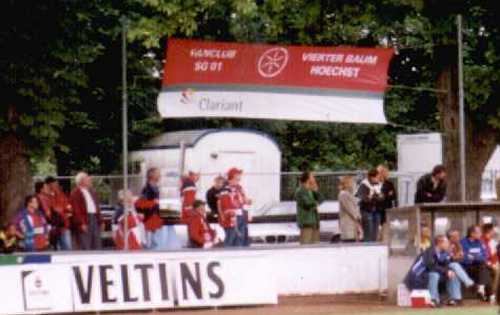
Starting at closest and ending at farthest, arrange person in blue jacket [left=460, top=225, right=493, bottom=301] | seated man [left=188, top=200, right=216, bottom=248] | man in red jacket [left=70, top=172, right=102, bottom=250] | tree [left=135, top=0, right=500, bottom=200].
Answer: person in blue jacket [left=460, top=225, right=493, bottom=301] → man in red jacket [left=70, top=172, right=102, bottom=250] → seated man [left=188, top=200, right=216, bottom=248] → tree [left=135, top=0, right=500, bottom=200]

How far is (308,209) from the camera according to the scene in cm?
2919

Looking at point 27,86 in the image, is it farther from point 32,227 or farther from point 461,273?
point 461,273

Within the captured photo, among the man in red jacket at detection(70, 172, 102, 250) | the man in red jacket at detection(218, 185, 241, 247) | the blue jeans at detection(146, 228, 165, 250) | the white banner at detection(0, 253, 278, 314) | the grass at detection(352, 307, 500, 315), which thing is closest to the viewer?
the grass at detection(352, 307, 500, 315)

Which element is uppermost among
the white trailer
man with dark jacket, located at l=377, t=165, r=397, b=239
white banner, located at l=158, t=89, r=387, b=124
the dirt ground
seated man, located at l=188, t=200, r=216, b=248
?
white banner, located at l=158, t=89, r=387, b=124

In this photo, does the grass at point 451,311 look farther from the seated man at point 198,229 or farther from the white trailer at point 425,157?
the white trailer at point 425,157

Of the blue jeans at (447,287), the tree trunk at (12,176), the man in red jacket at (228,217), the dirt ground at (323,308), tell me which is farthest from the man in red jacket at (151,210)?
the blue jeans at (447,287)

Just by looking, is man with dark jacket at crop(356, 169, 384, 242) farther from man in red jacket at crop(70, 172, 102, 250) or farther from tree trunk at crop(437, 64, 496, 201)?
man in red jacket at crop(70, 172, 102, 250)

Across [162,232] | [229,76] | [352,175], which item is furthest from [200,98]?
[352,175]

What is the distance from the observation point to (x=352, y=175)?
33.8 m

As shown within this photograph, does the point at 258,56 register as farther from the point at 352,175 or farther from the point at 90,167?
the point at 90,167

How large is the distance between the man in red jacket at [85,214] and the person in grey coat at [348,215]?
4.86m

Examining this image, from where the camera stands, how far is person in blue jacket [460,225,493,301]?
26.9 m

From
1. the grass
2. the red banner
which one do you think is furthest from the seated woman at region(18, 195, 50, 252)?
the grass

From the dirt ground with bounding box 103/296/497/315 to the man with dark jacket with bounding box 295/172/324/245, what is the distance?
2020 millimetres
